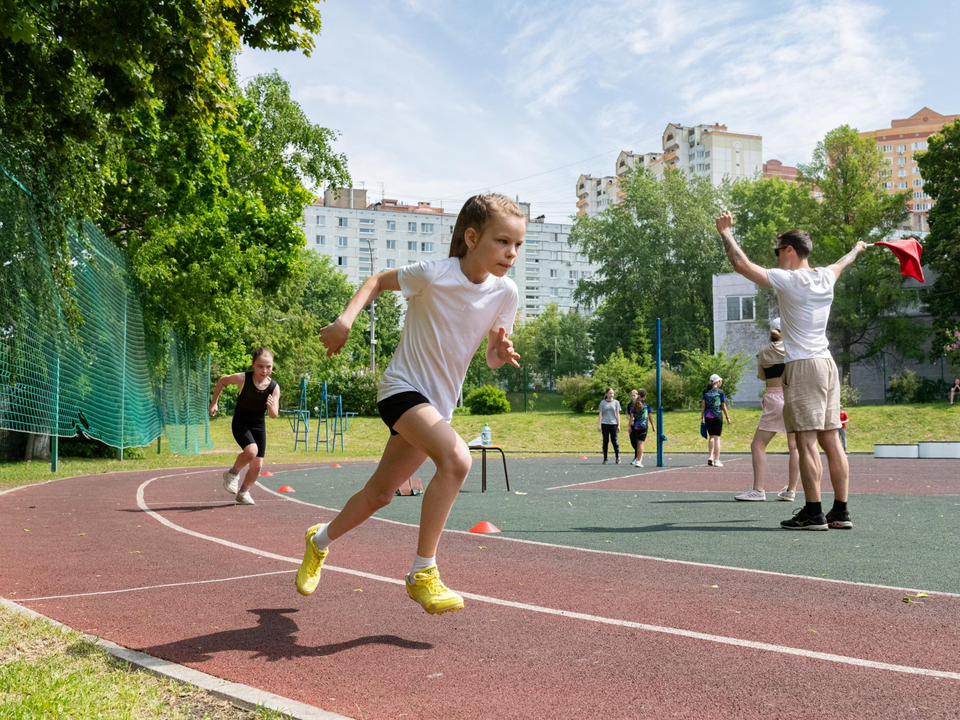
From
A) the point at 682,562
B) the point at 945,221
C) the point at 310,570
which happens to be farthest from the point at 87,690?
the point at 945,221

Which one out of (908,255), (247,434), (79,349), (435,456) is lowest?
(247,434)

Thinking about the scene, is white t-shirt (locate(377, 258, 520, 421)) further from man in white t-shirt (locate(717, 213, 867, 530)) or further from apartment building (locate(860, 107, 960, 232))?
apartment building (locate(860, 107, 960, 232))

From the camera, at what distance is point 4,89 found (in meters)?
8.30

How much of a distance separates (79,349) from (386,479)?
41.1ft

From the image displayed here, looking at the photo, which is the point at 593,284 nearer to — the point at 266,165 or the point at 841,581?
the point at 266,165

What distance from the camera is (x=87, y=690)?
10.2ft

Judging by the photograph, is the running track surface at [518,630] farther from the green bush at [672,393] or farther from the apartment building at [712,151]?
the apartment building at [712,151]

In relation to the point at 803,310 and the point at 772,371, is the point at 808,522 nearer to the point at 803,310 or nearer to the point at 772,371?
the point at 803,310

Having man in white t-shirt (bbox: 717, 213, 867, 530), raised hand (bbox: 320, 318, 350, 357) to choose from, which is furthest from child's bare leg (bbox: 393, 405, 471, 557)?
man in white t-shirt (bbox: 717, 213, 867, 530)

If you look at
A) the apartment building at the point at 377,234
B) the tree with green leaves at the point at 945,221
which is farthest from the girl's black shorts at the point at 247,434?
the apartment building at the point at 377,234

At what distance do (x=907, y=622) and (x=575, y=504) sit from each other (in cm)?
644

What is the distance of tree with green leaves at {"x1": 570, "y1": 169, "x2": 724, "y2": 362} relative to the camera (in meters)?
60.5

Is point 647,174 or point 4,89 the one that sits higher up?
point 647,174

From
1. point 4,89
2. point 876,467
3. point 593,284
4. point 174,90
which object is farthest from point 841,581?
point 593,284
